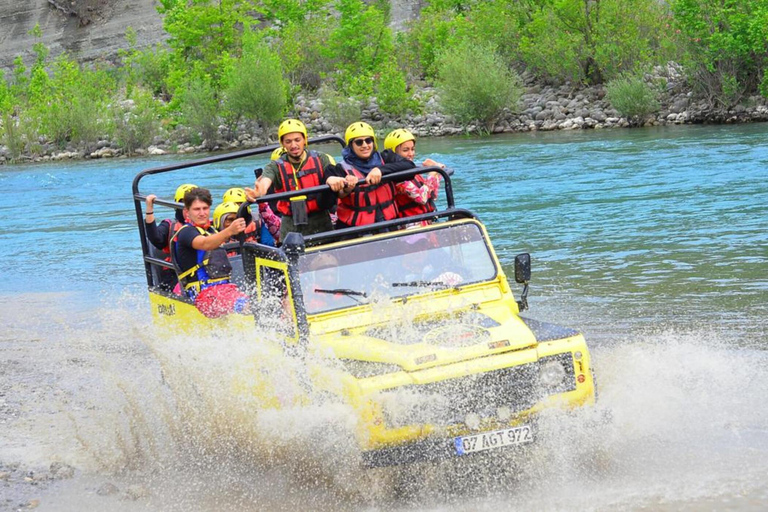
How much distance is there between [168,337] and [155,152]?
41.2 metres

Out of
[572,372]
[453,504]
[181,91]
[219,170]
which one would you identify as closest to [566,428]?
[572,372]

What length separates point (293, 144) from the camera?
29.6ft

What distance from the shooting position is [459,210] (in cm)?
771

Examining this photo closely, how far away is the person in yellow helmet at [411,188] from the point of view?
8746 mm

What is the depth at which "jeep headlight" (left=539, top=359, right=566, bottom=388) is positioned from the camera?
20.9 feet

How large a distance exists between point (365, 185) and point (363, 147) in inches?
18.4

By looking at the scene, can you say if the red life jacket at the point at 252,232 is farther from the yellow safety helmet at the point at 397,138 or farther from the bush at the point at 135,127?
the bush at the point at 135,127

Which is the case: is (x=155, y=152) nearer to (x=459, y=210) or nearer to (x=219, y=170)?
(x=219, y=170)

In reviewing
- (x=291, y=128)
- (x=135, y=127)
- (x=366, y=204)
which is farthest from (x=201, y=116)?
(x=366, y=204)

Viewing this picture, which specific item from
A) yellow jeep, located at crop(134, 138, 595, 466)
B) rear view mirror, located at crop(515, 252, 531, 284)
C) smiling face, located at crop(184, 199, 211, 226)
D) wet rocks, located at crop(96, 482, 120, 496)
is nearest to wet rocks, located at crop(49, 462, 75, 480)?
wet rocks, located at crop(96, 482, 120, 496)

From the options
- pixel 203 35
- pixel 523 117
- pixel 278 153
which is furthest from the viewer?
pixel 203 35

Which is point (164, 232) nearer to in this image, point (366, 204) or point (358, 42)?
point (366, 204)

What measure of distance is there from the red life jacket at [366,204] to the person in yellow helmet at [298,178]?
0.68 ft

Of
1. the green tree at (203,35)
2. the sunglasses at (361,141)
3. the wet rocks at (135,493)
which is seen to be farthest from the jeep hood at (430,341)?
the green tree at (203,35)
